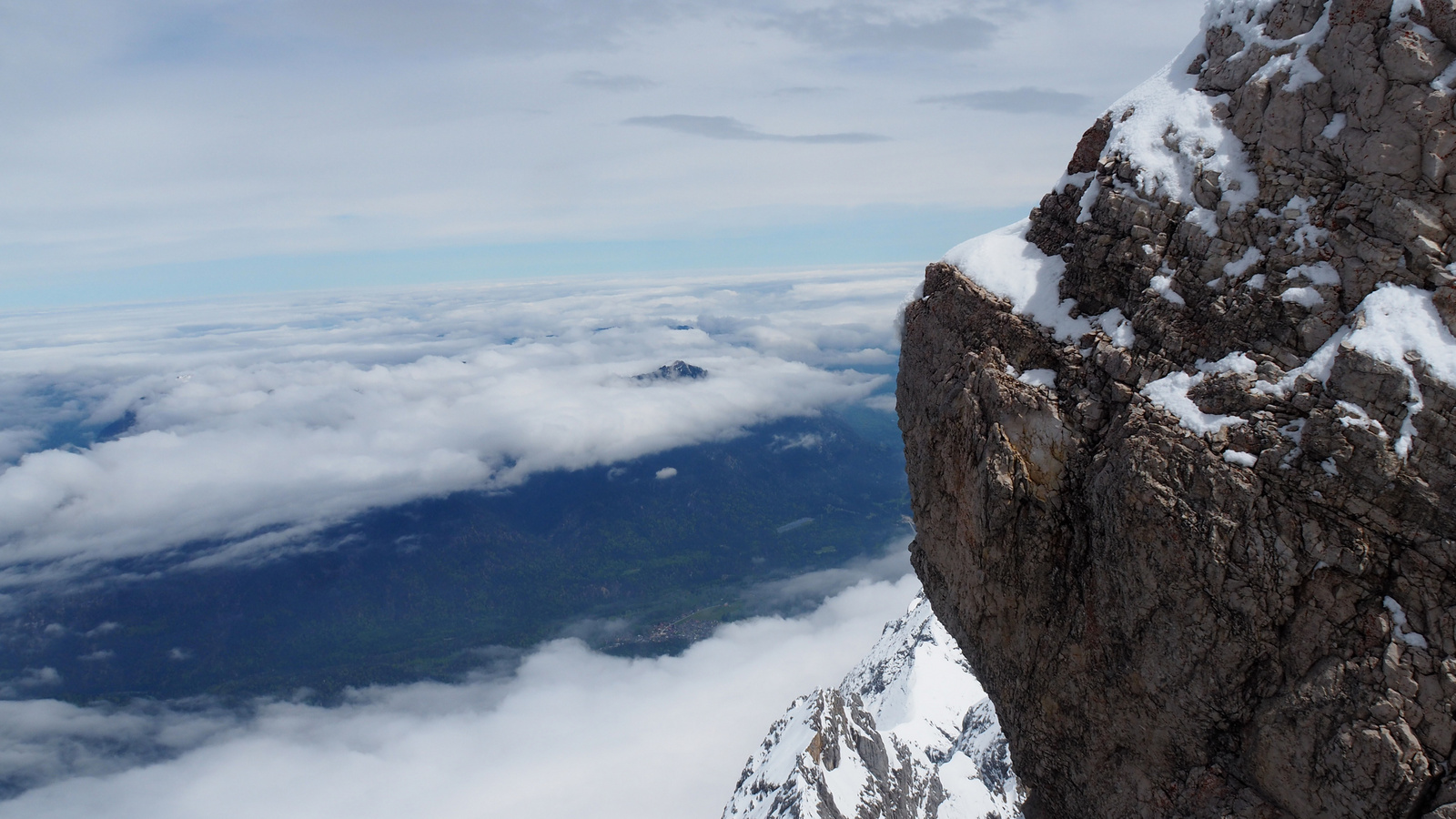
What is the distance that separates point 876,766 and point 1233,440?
120 meters

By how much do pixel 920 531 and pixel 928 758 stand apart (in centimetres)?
12541

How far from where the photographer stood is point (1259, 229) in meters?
14.8

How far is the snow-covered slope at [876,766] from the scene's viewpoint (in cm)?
10731

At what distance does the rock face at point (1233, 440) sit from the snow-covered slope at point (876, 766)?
97.7 metres

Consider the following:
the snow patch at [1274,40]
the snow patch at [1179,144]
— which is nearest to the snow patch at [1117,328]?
the snow patch at [1179,144]

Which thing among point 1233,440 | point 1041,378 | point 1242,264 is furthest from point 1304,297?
point 1041,378

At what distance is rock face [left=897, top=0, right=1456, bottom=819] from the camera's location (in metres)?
12.2

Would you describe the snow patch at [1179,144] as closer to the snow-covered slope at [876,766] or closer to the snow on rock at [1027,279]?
the snow on rock at [1027,279]

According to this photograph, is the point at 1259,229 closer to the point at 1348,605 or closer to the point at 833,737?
the point at 1348,605

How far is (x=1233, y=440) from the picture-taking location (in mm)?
13688

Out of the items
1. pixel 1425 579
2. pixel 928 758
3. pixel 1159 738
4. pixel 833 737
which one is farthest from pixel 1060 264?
pixel 928 758

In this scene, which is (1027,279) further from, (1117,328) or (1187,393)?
(1187,393)

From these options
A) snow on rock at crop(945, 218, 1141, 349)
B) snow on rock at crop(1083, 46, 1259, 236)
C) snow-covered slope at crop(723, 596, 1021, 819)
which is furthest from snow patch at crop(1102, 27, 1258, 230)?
snow-covered slope at crop(723, 596, 1021, 819)

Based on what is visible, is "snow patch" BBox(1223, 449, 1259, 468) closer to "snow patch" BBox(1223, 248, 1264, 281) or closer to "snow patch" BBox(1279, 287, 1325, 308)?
"snow patch" BBox(1279, 287, 1325, 308)
